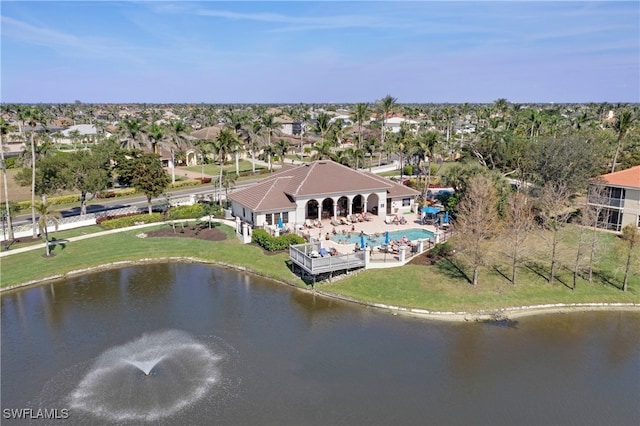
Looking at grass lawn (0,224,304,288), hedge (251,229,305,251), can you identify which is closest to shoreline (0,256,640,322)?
grass lawn (0,224,304,288)

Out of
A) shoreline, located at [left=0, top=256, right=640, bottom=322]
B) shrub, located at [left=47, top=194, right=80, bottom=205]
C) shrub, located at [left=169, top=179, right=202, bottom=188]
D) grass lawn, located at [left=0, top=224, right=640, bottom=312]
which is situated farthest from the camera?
shrub, located at [left=169, top=179, right=202, bottom=188]

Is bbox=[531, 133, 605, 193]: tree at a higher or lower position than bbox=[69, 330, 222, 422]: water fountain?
higher

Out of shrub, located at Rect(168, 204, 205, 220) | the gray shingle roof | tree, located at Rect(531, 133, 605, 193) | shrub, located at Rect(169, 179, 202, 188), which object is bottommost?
shrub, located at Rect(168, 204, 205, 220)

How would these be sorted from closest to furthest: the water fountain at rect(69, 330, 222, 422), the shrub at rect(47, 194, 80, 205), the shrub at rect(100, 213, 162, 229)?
the water fountain at rect(69, 330, 222, 422) < the shrub at rect(100, 213, 162, 229) < the shrub at rect(47, 194, 80, 205)

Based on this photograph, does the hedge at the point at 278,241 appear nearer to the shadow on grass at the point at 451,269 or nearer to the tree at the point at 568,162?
the shadow on grass at the point at 451,269

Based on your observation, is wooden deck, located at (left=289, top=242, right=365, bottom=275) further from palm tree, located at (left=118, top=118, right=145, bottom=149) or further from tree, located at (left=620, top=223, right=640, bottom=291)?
palm tree, located at (left=118, top=118, right=145, bottom=149)

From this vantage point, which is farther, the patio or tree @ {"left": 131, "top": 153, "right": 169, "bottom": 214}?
tree @ {"left": 131, "top": 153, "right": 169, "bottom": 214}

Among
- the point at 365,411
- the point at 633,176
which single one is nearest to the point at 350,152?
the point at 633,176

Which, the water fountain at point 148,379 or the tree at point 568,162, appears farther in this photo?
the tree at point 568,162

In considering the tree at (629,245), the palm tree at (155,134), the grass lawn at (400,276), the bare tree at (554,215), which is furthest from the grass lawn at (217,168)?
the tree at (629,245)
